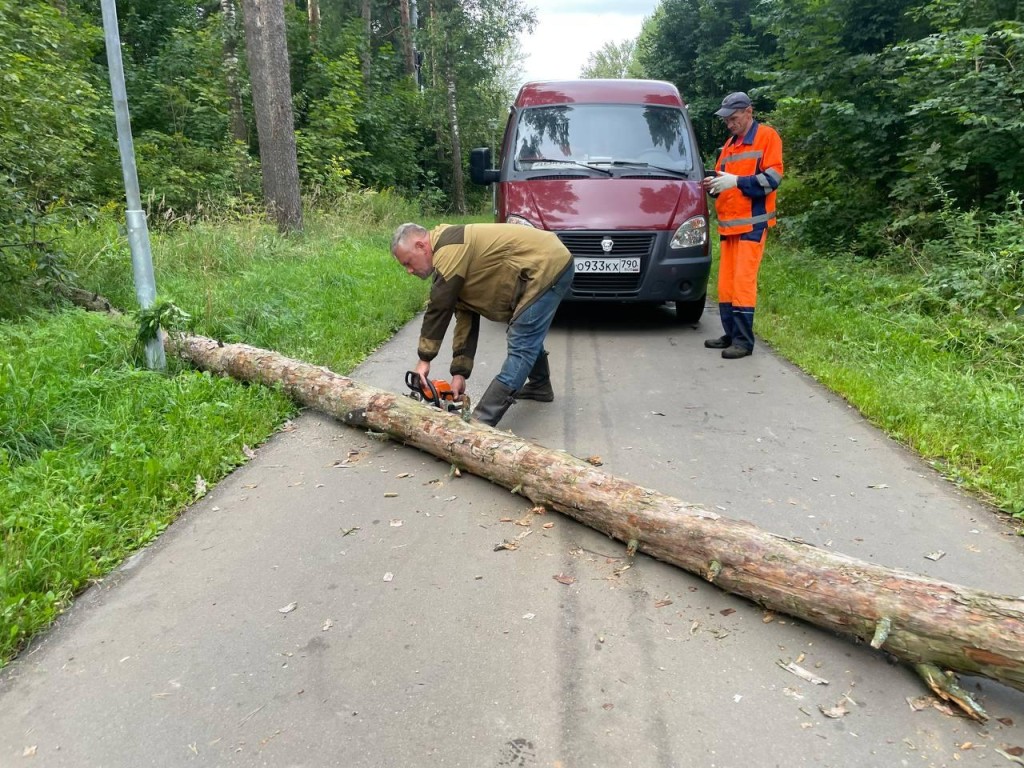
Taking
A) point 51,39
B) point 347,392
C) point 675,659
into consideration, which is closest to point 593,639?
point 675,659

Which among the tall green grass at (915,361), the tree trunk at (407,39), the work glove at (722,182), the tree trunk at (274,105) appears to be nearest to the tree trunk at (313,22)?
the tree trunk at (407,39)

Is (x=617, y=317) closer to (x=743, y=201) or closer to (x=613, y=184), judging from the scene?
(x=613, y=184)

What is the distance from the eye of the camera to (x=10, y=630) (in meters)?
2.71

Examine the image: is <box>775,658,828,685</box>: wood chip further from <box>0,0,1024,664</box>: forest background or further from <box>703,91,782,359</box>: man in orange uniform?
<box>703,91,782,359</box>: man in orange uniform

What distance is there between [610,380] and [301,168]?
12.7 metres

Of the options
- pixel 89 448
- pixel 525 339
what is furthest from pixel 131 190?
pixel 525 339

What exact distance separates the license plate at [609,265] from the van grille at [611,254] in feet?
0.13

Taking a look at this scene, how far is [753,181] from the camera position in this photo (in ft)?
21.2

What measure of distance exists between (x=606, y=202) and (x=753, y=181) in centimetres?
144

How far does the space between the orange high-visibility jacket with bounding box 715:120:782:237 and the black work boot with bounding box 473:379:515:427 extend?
3161 millimetres

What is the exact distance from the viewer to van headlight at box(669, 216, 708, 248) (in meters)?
7.24

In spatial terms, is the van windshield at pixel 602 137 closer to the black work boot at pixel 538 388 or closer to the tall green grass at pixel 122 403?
the tall green grass at pixel 122 403

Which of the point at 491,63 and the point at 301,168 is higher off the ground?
the point at 491,63

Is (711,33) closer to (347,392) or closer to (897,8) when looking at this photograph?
(897,8)
